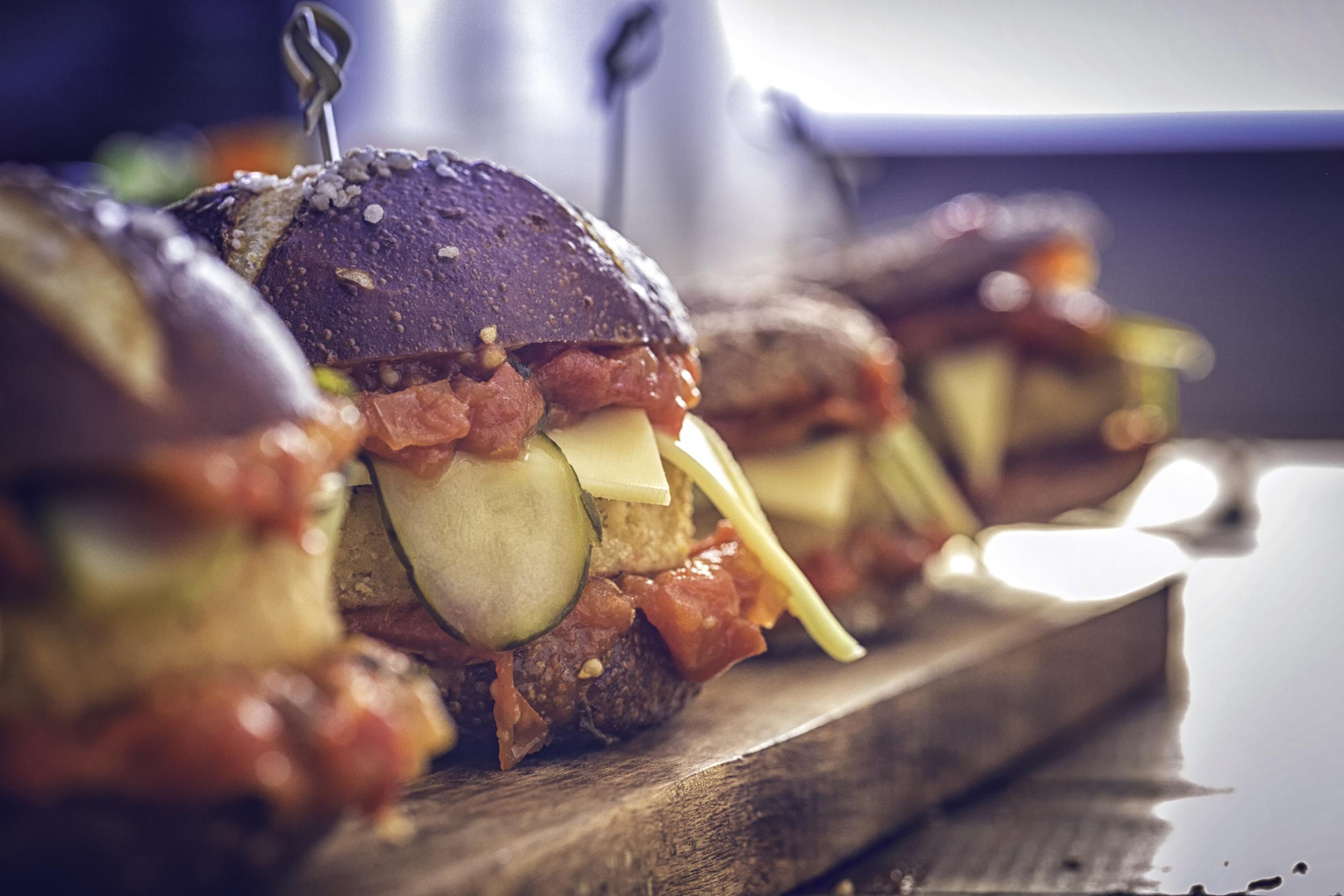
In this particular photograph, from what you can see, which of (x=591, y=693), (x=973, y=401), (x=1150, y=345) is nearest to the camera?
(x=591, y=693)

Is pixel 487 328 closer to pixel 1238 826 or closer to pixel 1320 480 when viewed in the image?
pixel 1238 826

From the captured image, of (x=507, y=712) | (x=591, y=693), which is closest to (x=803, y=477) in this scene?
(x=591, y=693)

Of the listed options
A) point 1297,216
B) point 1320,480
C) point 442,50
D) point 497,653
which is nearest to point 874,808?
point 497,653

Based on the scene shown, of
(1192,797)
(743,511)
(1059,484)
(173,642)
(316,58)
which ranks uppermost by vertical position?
(316,58)

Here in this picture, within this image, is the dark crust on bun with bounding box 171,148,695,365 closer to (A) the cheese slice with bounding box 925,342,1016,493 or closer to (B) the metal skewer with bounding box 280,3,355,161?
(B) the metal skewer with bounding box 280,3,355,161

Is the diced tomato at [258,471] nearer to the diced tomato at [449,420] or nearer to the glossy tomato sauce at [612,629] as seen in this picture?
the diced tomato at [449,420]

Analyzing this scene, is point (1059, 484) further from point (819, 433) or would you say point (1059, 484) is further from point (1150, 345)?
point (819, 433)

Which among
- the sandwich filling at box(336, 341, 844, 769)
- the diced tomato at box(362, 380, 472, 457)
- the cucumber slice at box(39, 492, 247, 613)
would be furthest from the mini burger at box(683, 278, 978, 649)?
the cucumber slice at box(39, 492, 247, 613)

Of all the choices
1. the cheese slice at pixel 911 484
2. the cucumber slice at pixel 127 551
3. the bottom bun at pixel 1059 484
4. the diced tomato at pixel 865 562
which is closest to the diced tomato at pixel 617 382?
the cucumber slice at pixel 127 551
